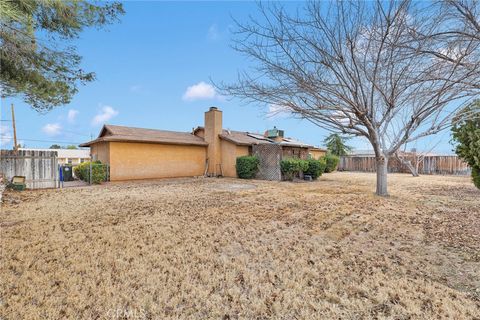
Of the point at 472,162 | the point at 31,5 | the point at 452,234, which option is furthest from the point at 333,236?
the point at 31,5

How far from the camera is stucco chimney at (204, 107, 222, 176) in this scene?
16.5 m

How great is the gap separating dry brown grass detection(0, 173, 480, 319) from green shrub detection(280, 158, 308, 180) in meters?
8.24

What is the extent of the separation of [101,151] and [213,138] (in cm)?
694

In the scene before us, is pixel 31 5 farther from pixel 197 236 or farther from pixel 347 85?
pixel 347 85

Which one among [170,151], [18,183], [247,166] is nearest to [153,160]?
[170,151]

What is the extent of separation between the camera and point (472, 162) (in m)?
6.77

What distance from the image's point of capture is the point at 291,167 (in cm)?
1423

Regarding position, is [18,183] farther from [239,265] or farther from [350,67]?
[350,67]

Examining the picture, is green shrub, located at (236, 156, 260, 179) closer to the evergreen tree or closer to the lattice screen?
the lattice screen

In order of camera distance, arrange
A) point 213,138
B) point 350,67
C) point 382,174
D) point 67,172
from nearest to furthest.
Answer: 1. point 350,67
2. point 382,174
3. point 67,172
4. point 213,138

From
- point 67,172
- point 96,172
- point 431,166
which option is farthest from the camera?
point 431,166

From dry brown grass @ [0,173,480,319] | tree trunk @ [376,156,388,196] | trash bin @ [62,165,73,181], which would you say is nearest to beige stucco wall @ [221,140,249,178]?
tree trunk @ [376,156,388,196]

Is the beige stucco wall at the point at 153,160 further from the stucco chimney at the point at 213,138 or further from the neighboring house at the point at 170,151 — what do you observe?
the stucco chimney at the point at 213,138

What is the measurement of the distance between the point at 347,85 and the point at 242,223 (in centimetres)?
545
